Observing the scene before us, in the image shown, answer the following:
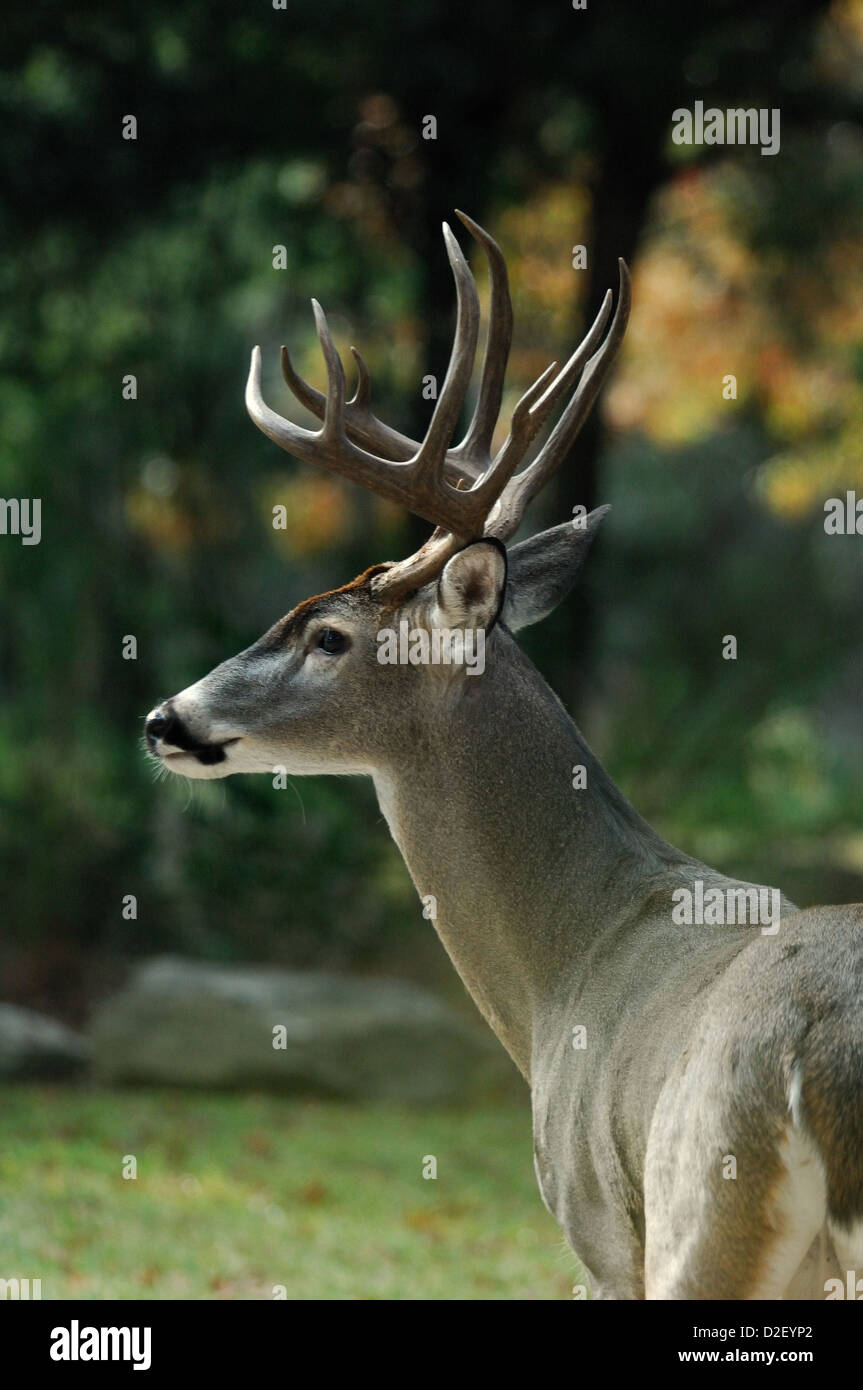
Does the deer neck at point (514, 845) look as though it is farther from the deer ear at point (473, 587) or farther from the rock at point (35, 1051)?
the rock at point (35, 1051)

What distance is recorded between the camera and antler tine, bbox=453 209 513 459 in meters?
4.66

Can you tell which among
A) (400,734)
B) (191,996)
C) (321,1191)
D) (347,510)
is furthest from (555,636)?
(347,510)

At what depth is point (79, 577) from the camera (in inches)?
488

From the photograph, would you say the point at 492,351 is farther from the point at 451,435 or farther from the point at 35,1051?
the point at 35,1051

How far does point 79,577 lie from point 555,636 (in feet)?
11.8

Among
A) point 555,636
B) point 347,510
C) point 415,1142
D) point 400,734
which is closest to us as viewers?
point 400,734

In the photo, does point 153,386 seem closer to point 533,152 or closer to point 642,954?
point 533,152

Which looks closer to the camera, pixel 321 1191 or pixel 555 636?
pixel 321 1191

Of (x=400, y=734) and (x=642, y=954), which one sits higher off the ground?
(x=400, y=734)

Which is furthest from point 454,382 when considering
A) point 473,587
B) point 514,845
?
point 514,845

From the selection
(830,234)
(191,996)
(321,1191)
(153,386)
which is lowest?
(321,1191)

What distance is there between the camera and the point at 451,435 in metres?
4.67

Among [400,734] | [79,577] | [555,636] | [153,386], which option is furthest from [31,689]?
[400,734]

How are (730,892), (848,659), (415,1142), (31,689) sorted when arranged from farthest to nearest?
(848,659) < (31,689) < (415,1142) < (730,892)
